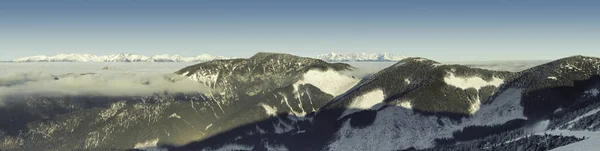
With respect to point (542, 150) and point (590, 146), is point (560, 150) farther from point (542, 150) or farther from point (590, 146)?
point (542, 150)

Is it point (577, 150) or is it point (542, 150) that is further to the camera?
point (542, 150)

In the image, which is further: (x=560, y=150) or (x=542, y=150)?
(x=542, y=150)

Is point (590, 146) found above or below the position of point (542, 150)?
above

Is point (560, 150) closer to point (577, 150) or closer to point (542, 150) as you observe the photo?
point (577, 150)

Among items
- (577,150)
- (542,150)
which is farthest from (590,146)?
(542,150)

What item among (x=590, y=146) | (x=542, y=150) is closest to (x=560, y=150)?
(x=590, y=146)

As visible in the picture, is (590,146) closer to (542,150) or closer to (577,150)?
(577,150)
